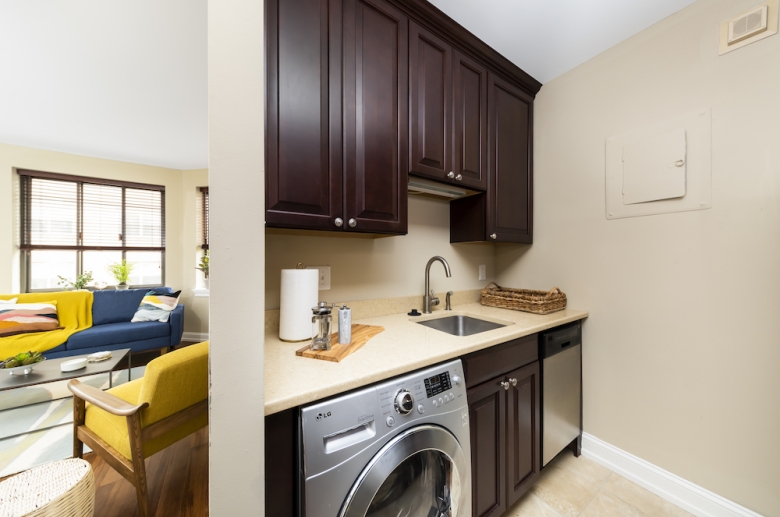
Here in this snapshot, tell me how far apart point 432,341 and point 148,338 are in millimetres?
3617

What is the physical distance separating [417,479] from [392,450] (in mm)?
264

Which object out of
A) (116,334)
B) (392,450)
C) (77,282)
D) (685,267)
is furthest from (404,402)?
(77,282)

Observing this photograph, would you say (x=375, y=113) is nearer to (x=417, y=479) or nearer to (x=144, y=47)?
(x=417, y=479)

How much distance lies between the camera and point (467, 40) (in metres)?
1.46

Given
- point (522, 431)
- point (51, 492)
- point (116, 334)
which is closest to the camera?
point (51, 492)

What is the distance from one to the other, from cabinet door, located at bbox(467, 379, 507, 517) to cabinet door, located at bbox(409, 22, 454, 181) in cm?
104

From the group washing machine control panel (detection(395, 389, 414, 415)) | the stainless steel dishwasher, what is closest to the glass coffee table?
washing machine control panel (detection(395, 389, 414, 415))

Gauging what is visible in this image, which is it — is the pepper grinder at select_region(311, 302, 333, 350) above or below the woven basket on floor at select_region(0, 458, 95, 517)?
above

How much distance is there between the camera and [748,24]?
3.88ft

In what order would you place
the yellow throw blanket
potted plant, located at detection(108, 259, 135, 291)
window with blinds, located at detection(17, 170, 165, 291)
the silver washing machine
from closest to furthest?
the silver washing machine
the yellow throw blanket
window with blinds, located at detection(17, 170, 165, 291)
potted plant, located at detection(108, 259, 135, 291)

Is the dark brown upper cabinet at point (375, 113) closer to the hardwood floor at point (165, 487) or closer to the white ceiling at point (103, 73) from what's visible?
the white ceiling at point (103, 73)

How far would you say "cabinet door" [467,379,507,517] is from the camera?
1.09 metres

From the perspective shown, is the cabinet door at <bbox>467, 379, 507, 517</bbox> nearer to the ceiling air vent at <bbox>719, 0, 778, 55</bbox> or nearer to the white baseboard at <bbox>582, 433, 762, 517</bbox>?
the white baseboard at <bbox>582, 433, 762, 517</bbox>

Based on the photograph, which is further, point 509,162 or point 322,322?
point 509,162
